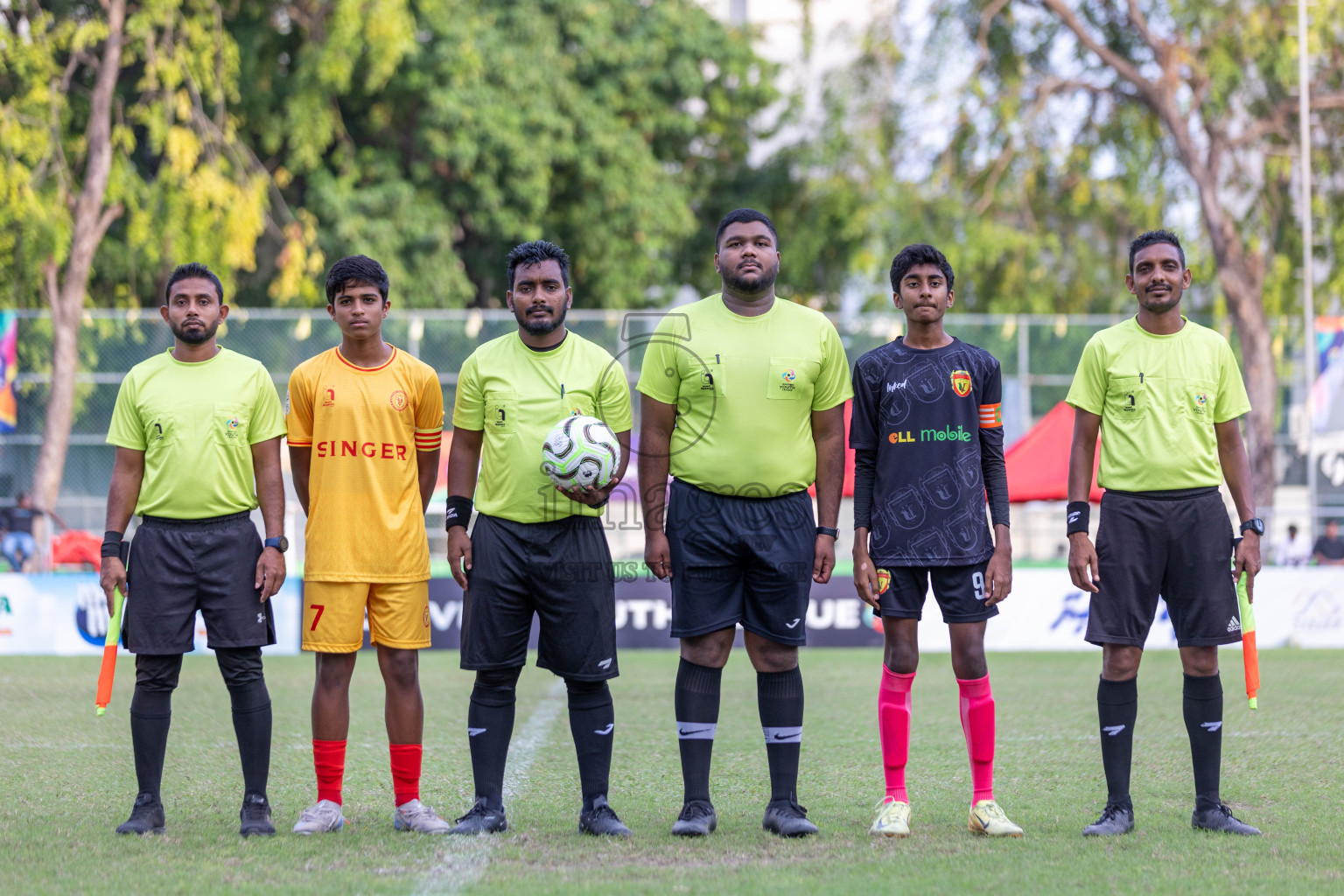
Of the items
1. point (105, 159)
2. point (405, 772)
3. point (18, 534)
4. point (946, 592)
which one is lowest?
point (18, 534)

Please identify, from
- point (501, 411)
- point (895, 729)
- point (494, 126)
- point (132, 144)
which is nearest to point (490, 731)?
point (501, 411)

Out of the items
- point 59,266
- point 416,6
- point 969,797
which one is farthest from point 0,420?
point 969,797

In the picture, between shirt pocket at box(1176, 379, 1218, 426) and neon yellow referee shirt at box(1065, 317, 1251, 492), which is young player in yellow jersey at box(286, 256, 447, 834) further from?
shirt pocket at box(1176, 379, 1218, 426)

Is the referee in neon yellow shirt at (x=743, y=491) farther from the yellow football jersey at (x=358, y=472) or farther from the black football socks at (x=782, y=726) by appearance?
the yellow football jersey at (x=358, y=472)

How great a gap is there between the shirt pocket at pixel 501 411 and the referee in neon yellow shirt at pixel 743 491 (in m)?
0.49

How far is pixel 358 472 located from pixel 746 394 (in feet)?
4.90

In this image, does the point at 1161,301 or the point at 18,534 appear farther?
the point at 18,534

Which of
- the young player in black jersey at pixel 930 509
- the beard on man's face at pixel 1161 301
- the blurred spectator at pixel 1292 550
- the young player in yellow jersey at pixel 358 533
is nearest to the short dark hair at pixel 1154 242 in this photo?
the beard on man's face at pixel 1161 301

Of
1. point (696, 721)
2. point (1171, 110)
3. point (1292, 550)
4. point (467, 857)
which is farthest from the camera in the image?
point (1171, 110)

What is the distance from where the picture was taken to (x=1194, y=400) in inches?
197

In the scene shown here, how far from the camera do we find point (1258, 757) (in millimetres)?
6551

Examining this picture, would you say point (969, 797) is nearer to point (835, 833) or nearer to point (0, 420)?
point (835, 833)

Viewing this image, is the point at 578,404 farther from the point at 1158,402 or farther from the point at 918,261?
the point at 1158,402

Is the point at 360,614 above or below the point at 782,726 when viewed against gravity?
above
